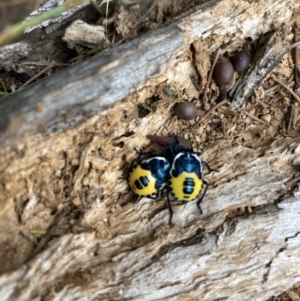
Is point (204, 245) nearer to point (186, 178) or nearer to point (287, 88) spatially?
point (186, 178)

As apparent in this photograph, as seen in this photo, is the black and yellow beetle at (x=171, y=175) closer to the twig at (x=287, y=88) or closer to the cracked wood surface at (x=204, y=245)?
the cracked wood surface at (x=204, y=245)

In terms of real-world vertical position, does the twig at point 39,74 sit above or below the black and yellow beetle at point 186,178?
above

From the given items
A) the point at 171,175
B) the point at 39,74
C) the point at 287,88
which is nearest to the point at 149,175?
the point at 171,175

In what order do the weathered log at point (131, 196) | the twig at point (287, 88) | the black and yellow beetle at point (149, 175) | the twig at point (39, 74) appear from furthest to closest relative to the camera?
1. the twig at point (287, 88)
2. the twig at point (39, 74)
3. the black and yellow beetle at point (149, 175)
4. the weathered log at point (131, 196)

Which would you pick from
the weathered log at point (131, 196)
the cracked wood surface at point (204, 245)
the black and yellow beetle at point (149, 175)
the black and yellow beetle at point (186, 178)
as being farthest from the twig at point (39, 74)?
the black and yellow beetle at point (186, 178)

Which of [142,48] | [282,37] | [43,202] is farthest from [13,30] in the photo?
[282,37]

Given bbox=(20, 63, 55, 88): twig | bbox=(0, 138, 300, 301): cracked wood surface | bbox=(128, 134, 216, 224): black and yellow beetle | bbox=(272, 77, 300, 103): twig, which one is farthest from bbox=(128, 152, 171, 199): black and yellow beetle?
bbox=(272, 77, 300, 103): twig

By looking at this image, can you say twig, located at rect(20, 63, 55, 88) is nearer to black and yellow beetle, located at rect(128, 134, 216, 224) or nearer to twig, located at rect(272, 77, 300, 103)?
black and yellow beetle, located at rect(128, 134, 216, 224)
